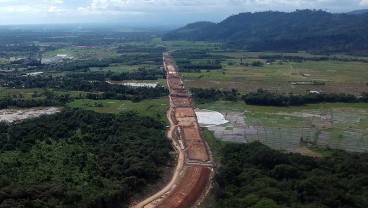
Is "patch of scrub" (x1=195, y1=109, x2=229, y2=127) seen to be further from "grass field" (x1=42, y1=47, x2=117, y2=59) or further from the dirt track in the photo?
"grass field" (x1=42, y1=47, x2=117, y2=59)

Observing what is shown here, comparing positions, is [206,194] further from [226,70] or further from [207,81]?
[226,70]

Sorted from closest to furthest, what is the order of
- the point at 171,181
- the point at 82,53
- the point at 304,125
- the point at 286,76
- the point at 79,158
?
the point at 171,181 < the point at 79,158 < the point at 304,125 < the point at 286,76 < the point at 82,53

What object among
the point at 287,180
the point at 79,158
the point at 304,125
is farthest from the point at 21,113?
the point at 287,180

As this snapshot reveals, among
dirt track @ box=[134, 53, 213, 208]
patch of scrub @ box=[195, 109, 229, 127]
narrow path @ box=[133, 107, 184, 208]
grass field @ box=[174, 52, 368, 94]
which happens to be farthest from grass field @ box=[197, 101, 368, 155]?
grass field @ box=[174, 52, 368, 94]

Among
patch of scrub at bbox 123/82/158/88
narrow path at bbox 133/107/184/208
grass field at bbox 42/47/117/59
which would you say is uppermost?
grass field at bbox 42/47/117/59

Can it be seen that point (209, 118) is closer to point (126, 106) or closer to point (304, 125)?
point (304, 125)
